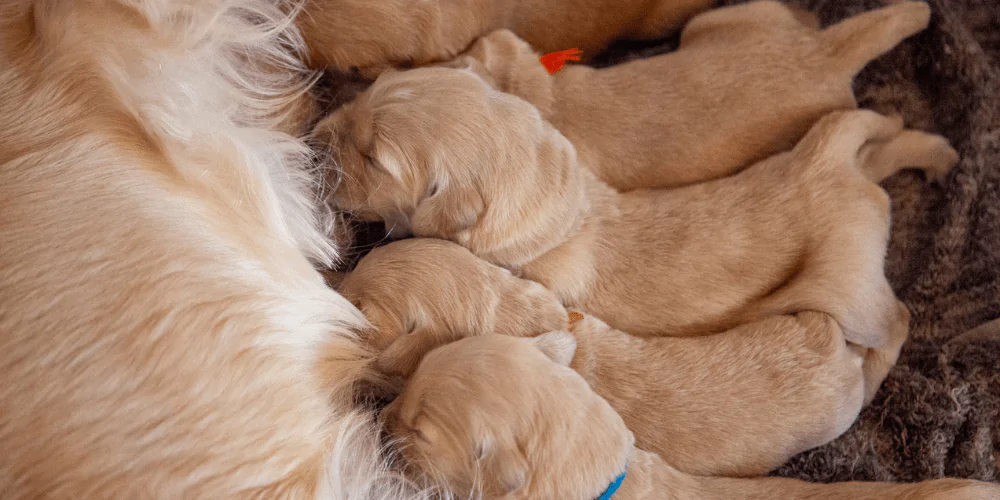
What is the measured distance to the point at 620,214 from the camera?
1590mm

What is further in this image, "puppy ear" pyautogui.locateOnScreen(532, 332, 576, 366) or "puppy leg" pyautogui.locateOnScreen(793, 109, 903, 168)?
"puppy leg" pyautogui.locateOnScreen(793, 109, 903, 168)

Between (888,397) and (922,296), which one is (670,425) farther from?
(922,296)

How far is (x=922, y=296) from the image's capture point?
5.34ft

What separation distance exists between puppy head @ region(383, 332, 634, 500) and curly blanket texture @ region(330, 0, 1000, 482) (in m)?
0.49

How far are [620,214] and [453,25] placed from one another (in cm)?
61

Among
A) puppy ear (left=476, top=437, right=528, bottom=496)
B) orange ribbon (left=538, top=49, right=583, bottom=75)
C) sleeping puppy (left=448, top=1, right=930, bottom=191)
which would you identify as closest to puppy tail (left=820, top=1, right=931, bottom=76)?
sleeping puppy (left=448, top=1, right=930, bottom=191)

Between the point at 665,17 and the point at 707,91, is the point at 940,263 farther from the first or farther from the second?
the point at 665,17

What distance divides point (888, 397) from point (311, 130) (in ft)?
4.36

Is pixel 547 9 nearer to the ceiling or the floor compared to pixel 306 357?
nearer to the ceiling

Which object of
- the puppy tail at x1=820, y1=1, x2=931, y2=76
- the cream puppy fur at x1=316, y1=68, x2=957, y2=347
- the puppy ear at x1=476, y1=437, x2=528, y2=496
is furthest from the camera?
the puppy tail at x1=820, y1=1, x2=931, y2=76

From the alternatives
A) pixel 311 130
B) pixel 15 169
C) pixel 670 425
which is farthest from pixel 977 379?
pixel 15 169

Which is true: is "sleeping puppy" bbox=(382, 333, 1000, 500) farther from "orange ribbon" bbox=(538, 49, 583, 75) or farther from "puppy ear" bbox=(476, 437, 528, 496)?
"orange ribbon" bbox=(538, 49, 583, 75)

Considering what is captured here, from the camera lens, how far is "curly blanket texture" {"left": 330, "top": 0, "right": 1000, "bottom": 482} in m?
1.44

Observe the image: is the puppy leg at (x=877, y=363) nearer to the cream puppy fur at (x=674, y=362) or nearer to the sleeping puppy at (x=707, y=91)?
the cream puppy fur at (x=674, y=362)
